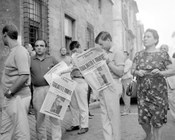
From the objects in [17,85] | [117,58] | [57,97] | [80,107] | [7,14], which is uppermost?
[7,14]

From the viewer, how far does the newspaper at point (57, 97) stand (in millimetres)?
4566

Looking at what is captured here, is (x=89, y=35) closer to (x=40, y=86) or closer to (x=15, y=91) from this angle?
(x=40, y=86)

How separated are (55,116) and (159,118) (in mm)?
1587

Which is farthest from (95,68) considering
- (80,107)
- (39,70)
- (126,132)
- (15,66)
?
(126,132)

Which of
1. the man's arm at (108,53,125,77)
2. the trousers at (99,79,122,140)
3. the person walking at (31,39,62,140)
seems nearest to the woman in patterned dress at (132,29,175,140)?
the man's arm at (108,53,125,77)

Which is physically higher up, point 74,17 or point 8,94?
point 74,17

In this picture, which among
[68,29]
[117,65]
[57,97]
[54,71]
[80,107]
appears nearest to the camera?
[117,65]

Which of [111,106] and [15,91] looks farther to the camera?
[111,106]

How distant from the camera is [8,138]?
378cm

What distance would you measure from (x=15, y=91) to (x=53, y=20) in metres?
7.84

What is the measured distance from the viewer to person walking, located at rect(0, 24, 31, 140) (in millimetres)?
3707

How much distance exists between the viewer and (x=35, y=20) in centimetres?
1003

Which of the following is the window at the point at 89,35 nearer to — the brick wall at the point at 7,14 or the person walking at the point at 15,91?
the brick wall at the point at 7,14

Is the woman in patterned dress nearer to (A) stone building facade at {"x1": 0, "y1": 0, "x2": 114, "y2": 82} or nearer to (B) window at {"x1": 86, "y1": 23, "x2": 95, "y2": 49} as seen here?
(A) stone building facade at {"x1": 0, "y1": 0, "x2": 114, "y2": 82}
